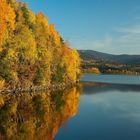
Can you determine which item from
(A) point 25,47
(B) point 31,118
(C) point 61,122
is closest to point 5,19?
(A) point 25,47

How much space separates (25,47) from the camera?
60.3m

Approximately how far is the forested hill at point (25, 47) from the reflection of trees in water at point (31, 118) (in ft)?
33.7

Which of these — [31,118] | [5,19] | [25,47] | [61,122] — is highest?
[5,19]

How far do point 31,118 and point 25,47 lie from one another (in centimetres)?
2676

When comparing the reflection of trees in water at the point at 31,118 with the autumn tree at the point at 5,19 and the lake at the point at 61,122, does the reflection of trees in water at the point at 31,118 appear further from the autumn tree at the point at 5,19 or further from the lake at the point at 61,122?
the autumn tree at the point at 5,19

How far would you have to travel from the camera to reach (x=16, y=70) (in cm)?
6088

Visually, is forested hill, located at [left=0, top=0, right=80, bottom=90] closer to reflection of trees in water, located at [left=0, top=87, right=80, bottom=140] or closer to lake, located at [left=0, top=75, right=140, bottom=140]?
reflection of trees in water, located at [left=0, top=87, right=80, bottom=140]

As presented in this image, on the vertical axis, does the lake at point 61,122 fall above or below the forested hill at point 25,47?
below

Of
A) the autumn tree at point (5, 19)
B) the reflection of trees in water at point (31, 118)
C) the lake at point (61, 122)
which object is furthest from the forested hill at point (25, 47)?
the lake at point (61, 122)

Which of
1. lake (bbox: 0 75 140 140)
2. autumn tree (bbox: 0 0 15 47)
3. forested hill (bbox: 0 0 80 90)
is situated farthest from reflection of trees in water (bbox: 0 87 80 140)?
autumn tree (bbox: 0 0 15 47)

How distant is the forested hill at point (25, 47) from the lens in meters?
55.4

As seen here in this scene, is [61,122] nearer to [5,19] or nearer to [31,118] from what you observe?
[31,118]

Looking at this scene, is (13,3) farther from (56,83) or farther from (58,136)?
(58,136)

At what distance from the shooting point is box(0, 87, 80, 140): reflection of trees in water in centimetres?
2766
